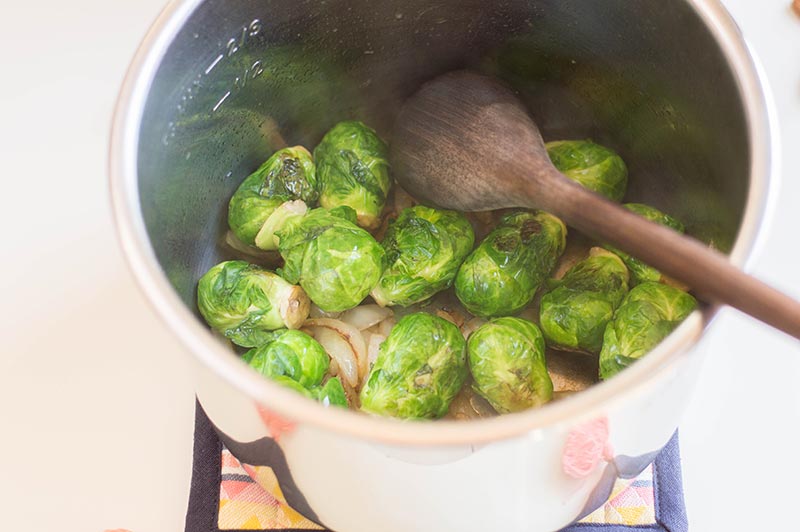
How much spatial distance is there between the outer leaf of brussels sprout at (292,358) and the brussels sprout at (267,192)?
0.85ft

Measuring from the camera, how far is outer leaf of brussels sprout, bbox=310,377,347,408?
1275 millimetres

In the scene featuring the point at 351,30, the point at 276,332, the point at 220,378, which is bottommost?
the point at 276,332

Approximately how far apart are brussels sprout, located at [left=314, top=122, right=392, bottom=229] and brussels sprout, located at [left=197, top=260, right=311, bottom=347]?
24 cm

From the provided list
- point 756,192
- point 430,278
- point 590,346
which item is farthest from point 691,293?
point 430,278

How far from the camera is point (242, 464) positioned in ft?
4.34

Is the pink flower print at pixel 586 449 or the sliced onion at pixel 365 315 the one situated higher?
the pink flower print at pixel 586 449

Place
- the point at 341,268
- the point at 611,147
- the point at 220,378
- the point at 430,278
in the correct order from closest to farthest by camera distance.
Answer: the point at 220,378, the point at 341,268, the point at 430,278, the point at 611,147

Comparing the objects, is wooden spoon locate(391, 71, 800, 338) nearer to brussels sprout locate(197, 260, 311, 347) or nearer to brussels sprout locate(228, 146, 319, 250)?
brussels sprout locate(228, 146, 319, 250)

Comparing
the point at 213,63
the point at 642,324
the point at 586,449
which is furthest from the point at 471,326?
the point at 213,63

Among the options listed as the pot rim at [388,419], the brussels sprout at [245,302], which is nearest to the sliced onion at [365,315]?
the brussels sprout at [245,302]

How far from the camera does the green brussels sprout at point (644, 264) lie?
1468mm

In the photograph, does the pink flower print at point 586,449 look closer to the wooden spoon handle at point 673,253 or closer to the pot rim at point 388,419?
the pot rim at point 388,419

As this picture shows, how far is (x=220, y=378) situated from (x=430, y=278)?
67 cm

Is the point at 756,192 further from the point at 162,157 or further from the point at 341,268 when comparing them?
the point at 162,157
